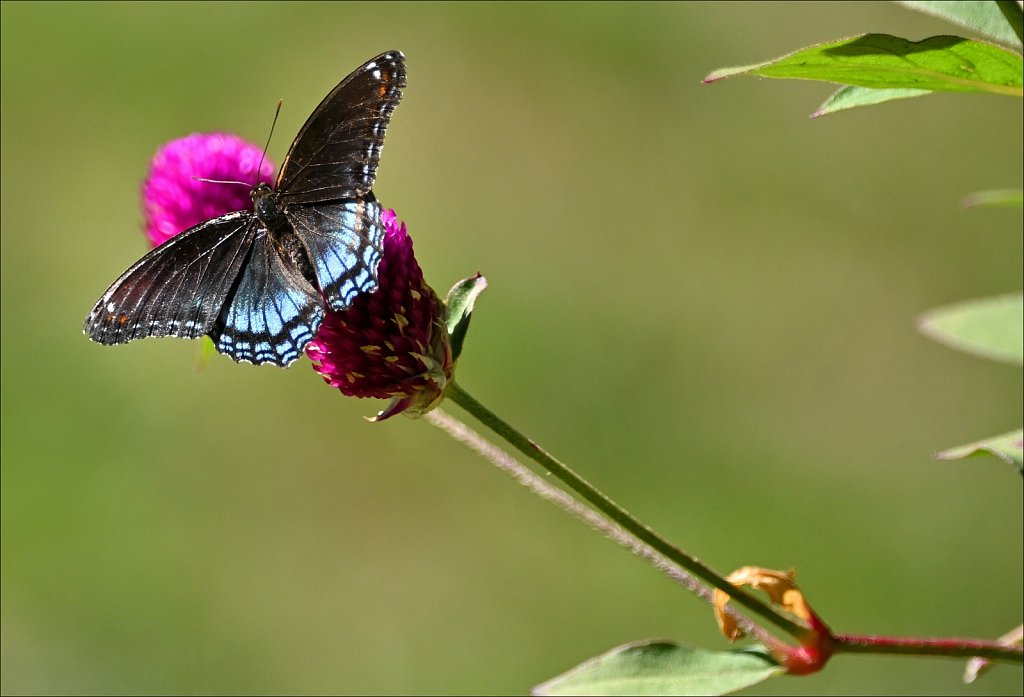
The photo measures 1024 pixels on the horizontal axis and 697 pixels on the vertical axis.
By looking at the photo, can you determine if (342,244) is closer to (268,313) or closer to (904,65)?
(268,313)

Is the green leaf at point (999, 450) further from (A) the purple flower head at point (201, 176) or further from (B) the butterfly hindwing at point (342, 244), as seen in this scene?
(A) the purple flower head at point (201, 176)

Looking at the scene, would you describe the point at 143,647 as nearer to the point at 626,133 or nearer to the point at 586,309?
the point at 586,309

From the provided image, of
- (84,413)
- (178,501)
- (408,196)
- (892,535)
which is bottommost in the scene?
(892,535)

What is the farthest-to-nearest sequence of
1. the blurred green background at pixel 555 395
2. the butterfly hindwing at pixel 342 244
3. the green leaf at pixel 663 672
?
the blurred green background at pixel 555 395 < the butterfly hindwing at pixel 342 244 < the green leaf at pixel 663 672

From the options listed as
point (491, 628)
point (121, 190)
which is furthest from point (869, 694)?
point (121, 190)

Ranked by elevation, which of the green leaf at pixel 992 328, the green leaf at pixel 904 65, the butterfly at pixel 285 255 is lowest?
the green leaf at pixel 992 328

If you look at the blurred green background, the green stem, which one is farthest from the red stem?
the blurred green background

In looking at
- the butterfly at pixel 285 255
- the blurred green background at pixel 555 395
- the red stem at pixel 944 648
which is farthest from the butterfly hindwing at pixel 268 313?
the blurred green background at pixel 555 395
